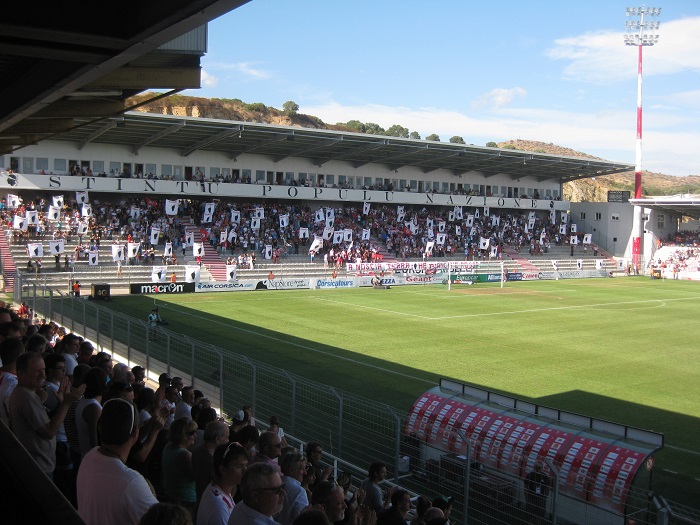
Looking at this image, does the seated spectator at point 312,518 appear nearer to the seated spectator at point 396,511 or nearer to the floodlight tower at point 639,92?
the seated spectator at point 396,511

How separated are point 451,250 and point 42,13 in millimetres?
59498

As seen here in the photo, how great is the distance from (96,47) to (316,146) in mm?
50691

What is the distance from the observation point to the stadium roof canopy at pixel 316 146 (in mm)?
48188

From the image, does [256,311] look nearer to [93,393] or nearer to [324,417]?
[324,417]

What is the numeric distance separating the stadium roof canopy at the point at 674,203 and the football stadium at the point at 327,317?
0.31 meters

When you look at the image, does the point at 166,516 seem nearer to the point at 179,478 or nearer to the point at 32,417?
the point at 179,478

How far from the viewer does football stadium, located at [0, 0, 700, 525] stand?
263 inches

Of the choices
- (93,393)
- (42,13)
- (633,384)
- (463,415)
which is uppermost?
(42,13)

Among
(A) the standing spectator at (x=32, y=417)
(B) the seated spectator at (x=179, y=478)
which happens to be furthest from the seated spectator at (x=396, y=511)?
(A) the standing spectator at (x=32, y=417)

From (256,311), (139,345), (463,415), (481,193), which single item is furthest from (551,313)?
(481,193)

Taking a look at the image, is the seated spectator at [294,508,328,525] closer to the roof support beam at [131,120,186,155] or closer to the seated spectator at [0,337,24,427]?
the seated spectator at [0,337,24,427]

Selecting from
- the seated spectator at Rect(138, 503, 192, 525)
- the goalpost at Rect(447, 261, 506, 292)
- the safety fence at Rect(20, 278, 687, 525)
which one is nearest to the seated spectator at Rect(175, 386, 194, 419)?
the safety fence at Rect(20, 278, 687, 525)

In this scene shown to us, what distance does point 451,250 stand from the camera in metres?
64.5

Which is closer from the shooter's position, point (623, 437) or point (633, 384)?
point (623, 437)
